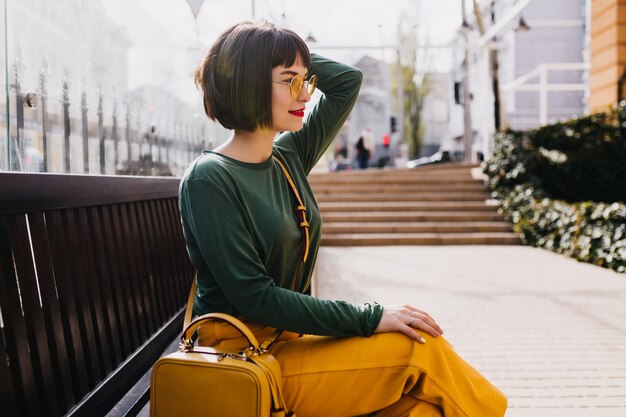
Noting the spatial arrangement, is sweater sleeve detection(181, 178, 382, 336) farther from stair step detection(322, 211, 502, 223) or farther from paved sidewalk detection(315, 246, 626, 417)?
stair step detection(322, 211, 502, 223)

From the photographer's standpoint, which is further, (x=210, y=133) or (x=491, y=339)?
(x=210, y=133)

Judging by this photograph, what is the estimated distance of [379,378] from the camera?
1602 millimetres

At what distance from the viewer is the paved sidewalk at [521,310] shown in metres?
3.12

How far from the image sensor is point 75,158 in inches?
98.7

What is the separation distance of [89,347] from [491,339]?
2903 millimetres

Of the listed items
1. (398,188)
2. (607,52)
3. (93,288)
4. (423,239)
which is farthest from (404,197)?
(93,288)

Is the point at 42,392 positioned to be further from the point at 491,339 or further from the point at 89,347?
the point at 491,339

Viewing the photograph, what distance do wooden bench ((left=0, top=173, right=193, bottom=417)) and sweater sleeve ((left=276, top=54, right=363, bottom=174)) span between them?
2.54ft

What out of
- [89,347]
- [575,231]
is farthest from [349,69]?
[575,231]

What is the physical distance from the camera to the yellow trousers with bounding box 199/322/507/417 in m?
1.57

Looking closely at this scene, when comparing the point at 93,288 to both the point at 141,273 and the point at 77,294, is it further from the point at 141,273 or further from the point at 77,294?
the point at 141,273

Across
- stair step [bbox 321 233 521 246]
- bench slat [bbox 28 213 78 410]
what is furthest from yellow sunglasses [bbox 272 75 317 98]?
stair step [bbox 321 233 521 246]

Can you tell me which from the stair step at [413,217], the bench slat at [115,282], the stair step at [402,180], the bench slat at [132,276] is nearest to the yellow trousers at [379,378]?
the bench slat at [115,282]

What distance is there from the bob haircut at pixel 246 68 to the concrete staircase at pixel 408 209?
8967mm
